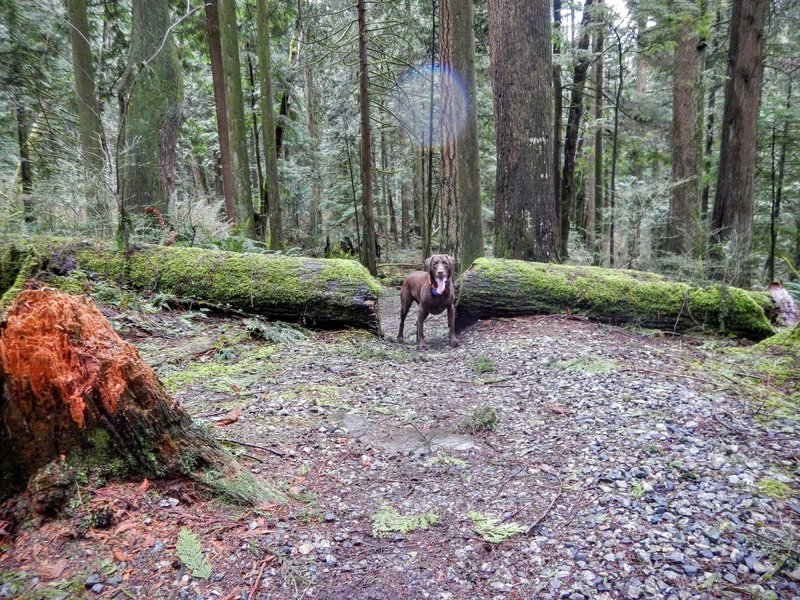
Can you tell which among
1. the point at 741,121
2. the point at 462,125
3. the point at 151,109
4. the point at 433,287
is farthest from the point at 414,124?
the point at 433,287

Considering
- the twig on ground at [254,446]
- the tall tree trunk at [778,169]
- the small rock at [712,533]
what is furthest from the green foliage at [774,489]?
the tall tree trunk at [778,169]

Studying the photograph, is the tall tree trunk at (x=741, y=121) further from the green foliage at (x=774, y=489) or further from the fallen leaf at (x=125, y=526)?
the fallen leaf at (x=125, y=526)

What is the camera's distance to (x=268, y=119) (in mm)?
12781

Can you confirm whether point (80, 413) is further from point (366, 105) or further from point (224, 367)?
point (366, 105)

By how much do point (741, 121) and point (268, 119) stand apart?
1176 centimetres

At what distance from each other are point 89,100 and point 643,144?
1890 centimetres

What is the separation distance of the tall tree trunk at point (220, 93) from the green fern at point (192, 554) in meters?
10.4

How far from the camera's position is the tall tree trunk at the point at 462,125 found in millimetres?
9648

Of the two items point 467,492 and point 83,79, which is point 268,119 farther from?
point 467,492

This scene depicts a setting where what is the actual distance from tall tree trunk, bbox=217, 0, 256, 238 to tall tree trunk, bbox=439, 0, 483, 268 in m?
5.22

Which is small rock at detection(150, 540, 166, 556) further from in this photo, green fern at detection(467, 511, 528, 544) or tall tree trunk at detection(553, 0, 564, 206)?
tall tree trunk at detection(553, 0, 564, 206)

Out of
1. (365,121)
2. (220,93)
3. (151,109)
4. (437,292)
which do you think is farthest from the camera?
(365,121)

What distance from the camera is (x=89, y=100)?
1084 centimetres

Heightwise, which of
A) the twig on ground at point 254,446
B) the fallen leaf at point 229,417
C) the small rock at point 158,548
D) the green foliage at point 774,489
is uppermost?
the small rock at point 158,548
